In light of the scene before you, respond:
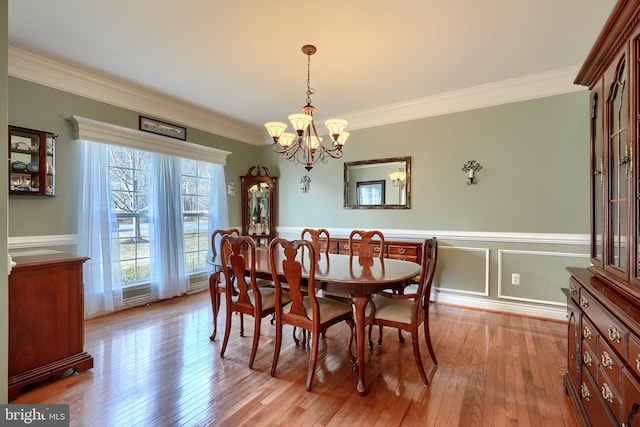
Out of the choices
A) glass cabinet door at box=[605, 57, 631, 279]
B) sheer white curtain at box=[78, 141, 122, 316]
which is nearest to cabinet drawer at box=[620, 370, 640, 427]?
glass cabinet door at box=[605, 57, 631, 279]

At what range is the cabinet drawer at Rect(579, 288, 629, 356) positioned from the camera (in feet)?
3.67

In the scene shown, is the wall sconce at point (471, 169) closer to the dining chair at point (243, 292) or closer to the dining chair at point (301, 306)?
the dining chair at point (301, 306)

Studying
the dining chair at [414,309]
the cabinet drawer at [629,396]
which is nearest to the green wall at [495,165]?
the dining chair at [414,309]

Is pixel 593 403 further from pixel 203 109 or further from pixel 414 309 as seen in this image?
pixel 203 109

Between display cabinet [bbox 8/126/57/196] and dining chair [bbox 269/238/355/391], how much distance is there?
2418mm

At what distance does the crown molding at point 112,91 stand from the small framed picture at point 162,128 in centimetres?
8

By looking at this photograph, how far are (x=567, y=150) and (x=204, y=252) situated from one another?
471cm

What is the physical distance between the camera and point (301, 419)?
1682 millimetres

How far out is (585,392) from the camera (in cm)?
155

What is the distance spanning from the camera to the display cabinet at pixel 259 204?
5.02 m

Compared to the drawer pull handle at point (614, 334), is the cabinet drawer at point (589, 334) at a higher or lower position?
lower

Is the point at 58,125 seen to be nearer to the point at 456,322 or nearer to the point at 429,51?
the point at 429,51

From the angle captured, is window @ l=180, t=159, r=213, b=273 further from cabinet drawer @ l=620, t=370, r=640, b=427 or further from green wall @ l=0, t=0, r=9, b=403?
cabinet drawer @ l=620, t=370, r=640, b=427

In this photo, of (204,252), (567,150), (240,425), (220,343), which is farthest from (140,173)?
(567,150)
